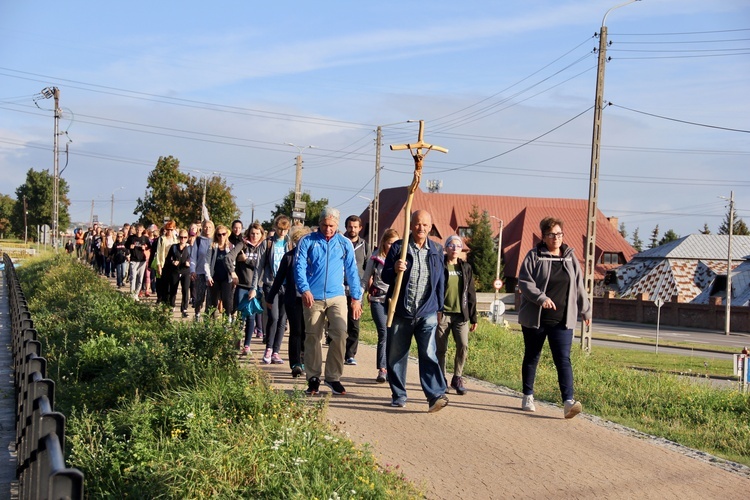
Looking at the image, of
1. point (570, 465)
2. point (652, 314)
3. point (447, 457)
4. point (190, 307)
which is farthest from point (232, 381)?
point (652, 314)

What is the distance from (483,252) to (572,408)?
2996 inches

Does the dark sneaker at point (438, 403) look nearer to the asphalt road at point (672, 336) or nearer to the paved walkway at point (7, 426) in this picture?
the paved walkway at point (7, 426)

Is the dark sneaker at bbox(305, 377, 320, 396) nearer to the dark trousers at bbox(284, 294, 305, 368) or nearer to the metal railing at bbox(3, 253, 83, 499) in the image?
the dark trousers at bbox(284, 294, 305, 368)

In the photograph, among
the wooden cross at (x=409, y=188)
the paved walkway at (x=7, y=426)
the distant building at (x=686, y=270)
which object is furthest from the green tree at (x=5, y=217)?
the wooden cross at (x=409, y=188)

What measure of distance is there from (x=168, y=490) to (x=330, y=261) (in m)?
4.13

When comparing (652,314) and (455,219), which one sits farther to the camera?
(455,219)

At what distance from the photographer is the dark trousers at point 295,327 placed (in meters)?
10.4

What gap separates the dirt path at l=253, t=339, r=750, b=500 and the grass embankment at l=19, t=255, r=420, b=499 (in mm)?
594

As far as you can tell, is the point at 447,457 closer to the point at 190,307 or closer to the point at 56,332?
the point at 56,332

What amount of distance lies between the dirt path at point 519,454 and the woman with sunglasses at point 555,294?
0.59 m

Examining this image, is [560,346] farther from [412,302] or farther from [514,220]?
[514,220]

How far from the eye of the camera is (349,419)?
27.6 ft

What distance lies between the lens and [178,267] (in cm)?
1756

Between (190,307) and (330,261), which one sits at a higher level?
(330,261)
